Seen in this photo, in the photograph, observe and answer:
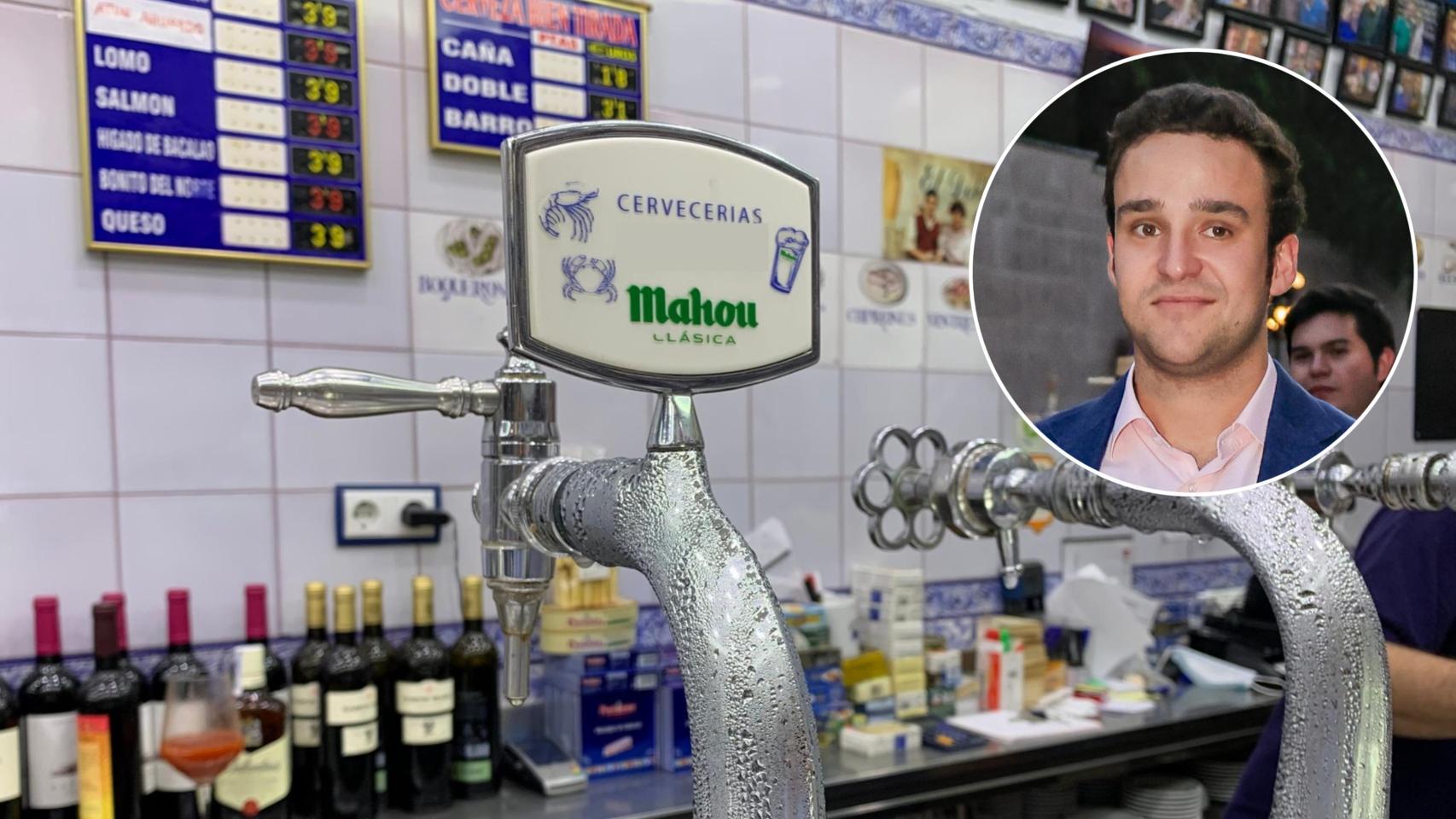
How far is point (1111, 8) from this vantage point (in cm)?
235

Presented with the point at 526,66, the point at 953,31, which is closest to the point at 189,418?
the point at 526,66

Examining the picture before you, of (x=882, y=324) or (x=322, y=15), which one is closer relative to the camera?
(x=322, y=15)

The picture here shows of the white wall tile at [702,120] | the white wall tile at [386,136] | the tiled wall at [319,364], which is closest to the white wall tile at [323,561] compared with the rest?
the tiled wall at [319,364]

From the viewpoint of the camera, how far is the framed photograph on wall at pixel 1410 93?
28.6 inches

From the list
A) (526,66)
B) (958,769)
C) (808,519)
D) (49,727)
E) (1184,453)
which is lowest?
(958,769)

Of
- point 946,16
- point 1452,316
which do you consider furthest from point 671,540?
→ point 946,16

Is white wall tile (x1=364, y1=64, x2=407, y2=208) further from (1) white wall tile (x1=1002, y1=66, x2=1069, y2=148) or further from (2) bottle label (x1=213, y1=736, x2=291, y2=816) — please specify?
(1) white wall tile (x1=1002, y1=66, x2=1069, y2=148)

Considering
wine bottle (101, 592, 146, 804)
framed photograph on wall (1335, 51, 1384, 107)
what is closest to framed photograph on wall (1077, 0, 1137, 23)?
framed photograph on wall (1335, 51, 1384, 107)

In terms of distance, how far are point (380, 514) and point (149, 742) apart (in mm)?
471

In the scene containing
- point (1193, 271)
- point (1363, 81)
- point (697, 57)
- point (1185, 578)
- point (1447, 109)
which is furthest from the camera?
point (1185, 578)

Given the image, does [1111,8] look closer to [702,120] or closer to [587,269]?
[702,120]

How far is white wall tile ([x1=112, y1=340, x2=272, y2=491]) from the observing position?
1.61 metres

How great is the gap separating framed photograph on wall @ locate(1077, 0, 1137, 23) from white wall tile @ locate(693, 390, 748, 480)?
117cm

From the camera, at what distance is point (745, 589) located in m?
0.34
